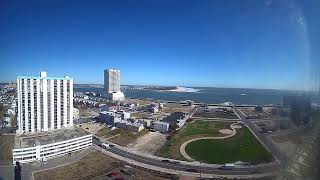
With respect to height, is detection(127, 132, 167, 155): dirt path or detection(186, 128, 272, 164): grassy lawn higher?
detection(186, 128, 272, 164): grassy lawn

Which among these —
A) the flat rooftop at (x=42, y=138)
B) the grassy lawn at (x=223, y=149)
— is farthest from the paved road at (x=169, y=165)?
the flat rooftop at (x=42, y=138)

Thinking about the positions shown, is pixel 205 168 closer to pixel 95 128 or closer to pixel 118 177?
pixel 118 177

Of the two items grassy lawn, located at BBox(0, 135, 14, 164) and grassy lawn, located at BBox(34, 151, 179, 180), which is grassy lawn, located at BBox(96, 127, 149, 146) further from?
grassy lawn, located at BBox(0, 135, 14, 164)

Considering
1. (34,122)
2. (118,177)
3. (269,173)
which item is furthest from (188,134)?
(269,173)

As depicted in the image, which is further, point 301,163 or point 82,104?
point 82,104

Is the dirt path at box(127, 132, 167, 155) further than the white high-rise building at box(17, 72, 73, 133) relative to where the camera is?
No

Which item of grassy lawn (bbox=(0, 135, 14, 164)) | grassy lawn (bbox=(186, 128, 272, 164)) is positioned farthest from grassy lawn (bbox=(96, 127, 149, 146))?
grassy lawn (bbox=(0, 135, 14, 164))
